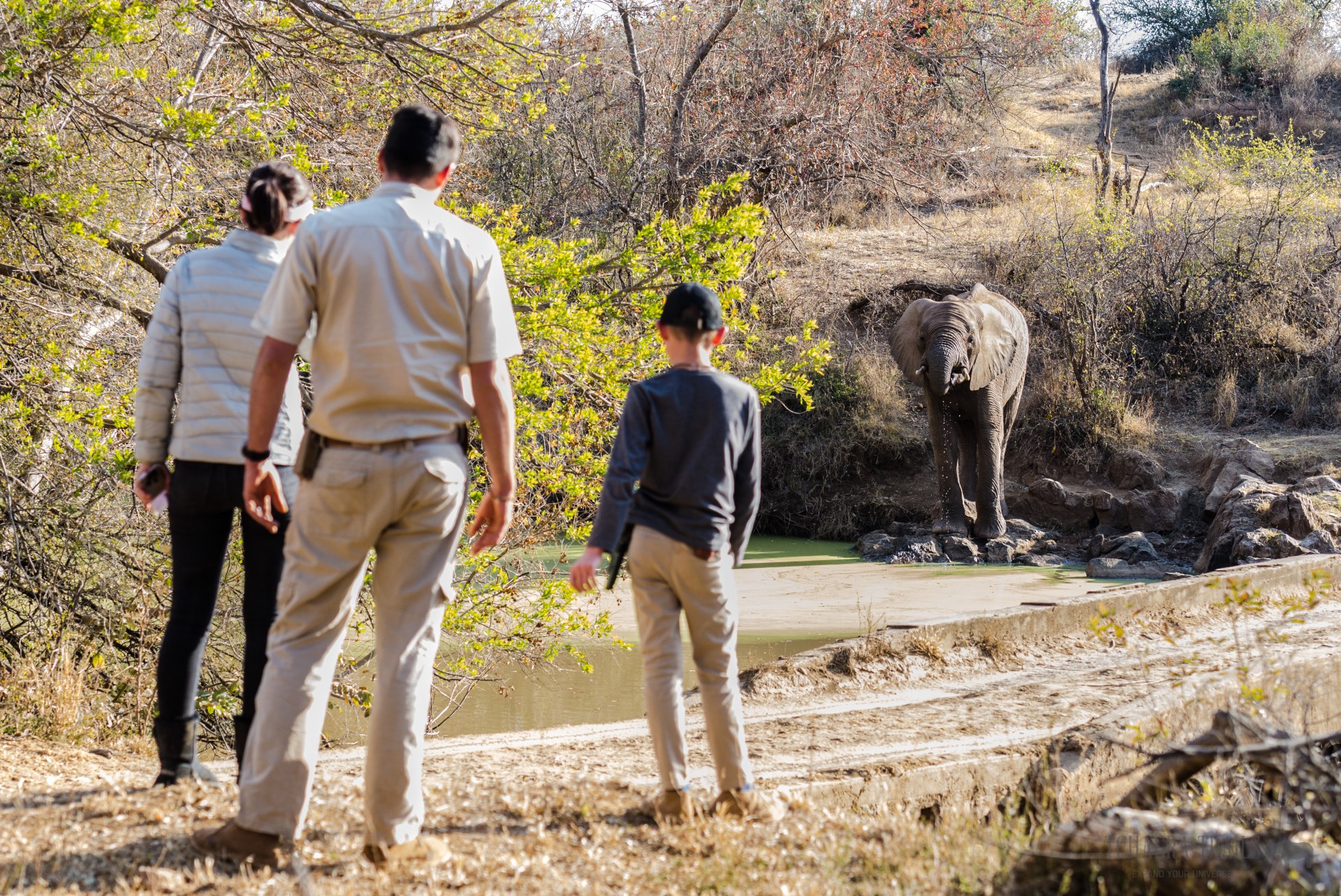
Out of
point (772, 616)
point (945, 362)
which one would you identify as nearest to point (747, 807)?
point (772, 616)

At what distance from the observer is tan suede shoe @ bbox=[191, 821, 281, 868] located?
3512 mm

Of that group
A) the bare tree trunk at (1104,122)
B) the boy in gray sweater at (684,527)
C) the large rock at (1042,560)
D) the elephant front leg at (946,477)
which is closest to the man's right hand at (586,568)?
the boy in gray sweater at (684,527)

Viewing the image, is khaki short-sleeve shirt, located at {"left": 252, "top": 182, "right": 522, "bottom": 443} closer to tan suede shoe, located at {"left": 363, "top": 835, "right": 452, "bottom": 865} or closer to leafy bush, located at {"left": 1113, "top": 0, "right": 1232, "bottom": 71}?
tan suede shoe, located at {"left": 363, "top": 835, "right": 452, "bottom": 865}

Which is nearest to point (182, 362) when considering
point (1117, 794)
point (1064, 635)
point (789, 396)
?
point (1117, 794)

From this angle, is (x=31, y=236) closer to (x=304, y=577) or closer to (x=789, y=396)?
(x=304, y=577)

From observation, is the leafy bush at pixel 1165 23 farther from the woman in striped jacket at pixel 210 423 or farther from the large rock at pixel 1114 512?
the woman in striped jacket at pixel 210 423

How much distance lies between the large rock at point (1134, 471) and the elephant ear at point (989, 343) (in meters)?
2.57

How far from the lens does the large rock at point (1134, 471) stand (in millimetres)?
17172

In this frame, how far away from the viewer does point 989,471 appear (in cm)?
1577

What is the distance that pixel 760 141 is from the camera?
18.7m

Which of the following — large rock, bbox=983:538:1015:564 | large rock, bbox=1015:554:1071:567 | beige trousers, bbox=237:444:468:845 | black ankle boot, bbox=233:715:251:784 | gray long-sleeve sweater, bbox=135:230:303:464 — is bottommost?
large rock, bbox=1015:554:1071:567

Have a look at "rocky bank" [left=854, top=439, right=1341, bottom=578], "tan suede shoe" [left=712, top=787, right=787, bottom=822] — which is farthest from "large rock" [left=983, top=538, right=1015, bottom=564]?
"tan suede shoe" [left=712, top=787, right=787, bottom=822]

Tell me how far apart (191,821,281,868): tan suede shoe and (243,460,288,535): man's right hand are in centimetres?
87

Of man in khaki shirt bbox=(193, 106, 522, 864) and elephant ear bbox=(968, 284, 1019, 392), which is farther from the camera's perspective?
elephant ear bbox=(968, 284, 1019, 392)
